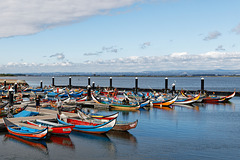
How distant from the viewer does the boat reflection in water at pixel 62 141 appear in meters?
22.2

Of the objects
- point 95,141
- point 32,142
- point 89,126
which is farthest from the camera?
point 89,126

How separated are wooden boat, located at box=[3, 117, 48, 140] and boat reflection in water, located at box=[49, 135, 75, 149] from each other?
110 cm

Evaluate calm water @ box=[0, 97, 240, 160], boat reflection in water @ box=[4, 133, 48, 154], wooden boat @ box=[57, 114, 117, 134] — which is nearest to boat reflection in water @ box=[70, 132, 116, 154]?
calm water @ box=[0, 97, 240, 160]

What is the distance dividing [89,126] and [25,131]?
542cm

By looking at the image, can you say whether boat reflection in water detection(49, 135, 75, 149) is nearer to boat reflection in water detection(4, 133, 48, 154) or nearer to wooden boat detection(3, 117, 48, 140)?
boat reflection in water detection(4, 133, 48, 154)

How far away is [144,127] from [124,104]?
1365cm

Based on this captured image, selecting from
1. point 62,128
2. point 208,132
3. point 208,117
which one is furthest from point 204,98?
point 62,128

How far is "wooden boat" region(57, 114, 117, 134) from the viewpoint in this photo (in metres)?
25.0

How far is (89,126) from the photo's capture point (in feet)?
83.5

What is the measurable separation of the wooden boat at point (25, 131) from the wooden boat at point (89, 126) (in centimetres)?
378

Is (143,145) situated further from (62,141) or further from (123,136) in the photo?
(62,141)

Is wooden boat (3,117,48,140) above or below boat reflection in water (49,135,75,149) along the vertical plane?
above

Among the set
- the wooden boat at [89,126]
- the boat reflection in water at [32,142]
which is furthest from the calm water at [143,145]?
the wooden boat at [89,126]

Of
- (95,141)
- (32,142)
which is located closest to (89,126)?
(95,141)
